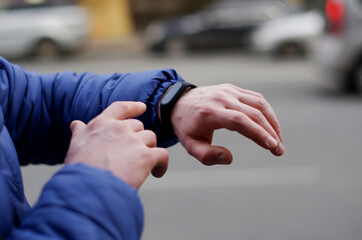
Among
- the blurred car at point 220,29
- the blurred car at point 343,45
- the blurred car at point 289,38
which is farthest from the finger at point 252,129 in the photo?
the blurred car at point 220,29

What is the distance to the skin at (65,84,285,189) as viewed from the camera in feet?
3.04

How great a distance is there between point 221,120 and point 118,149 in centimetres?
30

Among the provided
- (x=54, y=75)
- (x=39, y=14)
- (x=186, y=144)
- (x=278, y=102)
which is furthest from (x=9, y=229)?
(x=39, y=14)

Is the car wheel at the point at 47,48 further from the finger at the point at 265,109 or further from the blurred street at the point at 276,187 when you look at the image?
the finger at the point at 265,109

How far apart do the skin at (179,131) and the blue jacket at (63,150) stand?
0.04m

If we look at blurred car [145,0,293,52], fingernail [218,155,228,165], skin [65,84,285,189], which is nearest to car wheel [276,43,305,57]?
blurred car [145,0,293,52]

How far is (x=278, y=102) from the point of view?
7.54 meters

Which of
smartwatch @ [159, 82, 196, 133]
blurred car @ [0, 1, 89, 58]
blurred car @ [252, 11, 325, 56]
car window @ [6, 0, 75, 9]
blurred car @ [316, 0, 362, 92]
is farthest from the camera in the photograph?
car window @ [6, 0, 75, 9]

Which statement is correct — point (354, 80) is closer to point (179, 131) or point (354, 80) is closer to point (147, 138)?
point (179, 131)

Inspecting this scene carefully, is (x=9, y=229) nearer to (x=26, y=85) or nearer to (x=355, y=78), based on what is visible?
(x=26, y=85)

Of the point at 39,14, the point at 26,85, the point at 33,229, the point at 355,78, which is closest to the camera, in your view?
the point at 33,229

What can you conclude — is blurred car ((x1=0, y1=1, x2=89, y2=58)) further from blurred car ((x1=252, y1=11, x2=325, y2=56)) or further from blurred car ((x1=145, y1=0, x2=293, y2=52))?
blurred car ((x1=252, y1=11, x2=325, y2=56))

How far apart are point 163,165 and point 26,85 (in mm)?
554

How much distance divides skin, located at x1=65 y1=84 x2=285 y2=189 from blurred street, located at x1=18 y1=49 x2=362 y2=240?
230 cm
